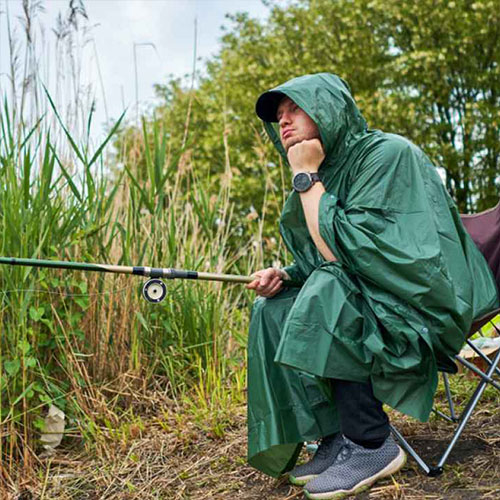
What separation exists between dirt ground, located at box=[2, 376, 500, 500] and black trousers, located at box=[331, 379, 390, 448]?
6.6 inches

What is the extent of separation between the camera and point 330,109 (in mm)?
2393

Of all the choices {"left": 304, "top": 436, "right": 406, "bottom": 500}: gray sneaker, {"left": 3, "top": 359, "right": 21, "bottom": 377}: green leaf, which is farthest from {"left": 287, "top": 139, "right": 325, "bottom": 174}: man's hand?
{"left": 3, "top": 359, "right": 21, "bottom": 377}: green leaf

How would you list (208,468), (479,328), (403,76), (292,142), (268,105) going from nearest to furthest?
(292,142) → (479,328) → (268,105) → (208,468) → (403,76)

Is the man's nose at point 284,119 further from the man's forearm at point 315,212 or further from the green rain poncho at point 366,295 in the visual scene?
the man's forearm at point 315,212

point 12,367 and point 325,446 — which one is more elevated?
point 12,367

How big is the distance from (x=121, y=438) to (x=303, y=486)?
1.10 m

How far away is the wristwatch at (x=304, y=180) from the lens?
2.33 metres

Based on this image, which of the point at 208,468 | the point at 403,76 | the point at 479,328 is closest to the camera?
the point at 479,328

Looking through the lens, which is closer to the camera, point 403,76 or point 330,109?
point 330,109

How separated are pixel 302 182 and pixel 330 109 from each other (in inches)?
10.1

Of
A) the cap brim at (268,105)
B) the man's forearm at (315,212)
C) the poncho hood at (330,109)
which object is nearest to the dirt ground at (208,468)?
the man's forearm at (315,212)

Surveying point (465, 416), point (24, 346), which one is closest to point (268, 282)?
point (465, 416)

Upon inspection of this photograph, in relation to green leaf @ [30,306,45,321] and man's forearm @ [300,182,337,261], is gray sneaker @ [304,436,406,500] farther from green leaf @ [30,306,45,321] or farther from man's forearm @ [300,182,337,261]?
green leaf @ [30,306,45,321]

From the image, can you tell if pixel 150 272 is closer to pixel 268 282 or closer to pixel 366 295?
pixel 268 282
